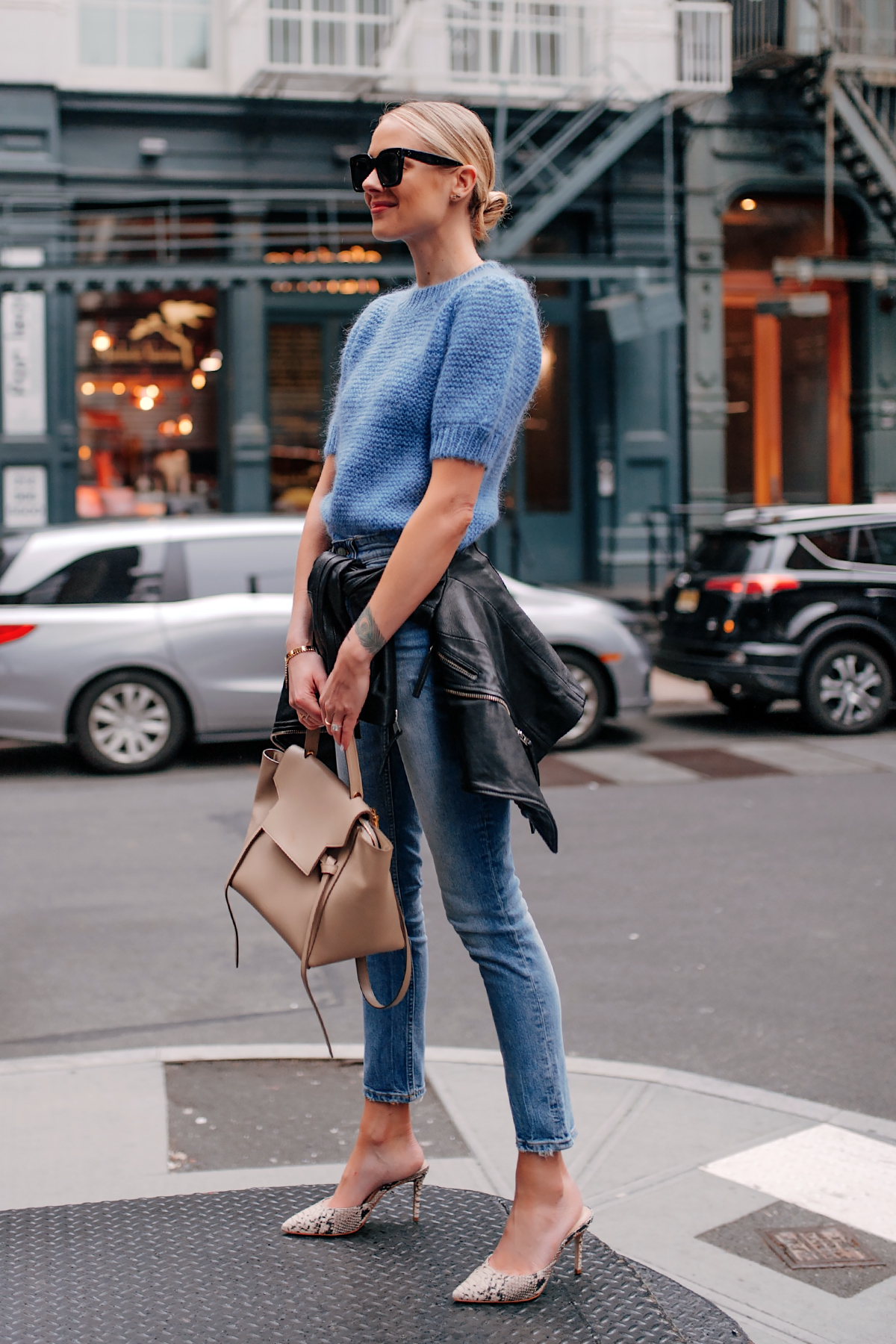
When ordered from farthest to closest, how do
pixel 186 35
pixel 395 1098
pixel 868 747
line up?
pixel 186 35
pixel 868 747
pixel 395 1098

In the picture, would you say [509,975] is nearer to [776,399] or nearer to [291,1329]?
[291,1329]

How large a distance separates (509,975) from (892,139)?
17.1 metres

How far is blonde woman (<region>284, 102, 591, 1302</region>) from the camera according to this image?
257 cm

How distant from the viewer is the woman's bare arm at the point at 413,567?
255 cm

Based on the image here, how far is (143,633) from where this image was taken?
9.60 metres

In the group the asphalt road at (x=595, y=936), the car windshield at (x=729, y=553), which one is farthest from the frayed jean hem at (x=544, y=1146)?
the car windshield at (x=729, y=553)

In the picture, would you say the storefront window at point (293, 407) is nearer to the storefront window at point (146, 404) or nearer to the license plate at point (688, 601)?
the storefront window at point (146, 404)

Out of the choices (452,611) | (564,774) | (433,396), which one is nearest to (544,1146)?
(452,611)

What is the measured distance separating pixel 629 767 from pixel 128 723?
327 centimetres

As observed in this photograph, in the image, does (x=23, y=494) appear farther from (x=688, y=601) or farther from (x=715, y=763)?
(x=715, y=763)

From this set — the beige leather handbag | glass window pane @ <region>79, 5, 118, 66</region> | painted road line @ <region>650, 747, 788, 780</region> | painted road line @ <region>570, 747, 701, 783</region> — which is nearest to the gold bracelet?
the beige leather handbag

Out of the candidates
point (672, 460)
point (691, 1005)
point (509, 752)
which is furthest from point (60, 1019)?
point (672, 460)

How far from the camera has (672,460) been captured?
17.9 m

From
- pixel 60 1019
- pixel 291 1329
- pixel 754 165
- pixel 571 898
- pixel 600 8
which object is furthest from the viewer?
pixel 754 165
